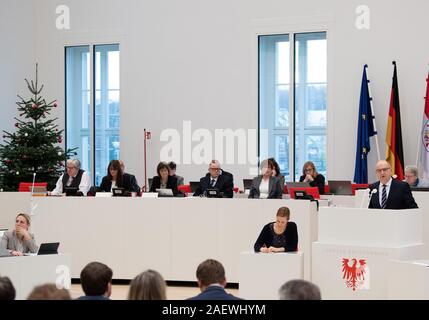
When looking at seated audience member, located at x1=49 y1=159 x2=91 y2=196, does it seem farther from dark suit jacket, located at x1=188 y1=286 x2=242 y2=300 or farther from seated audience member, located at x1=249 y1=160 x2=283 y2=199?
dark suit jacket, located at x1=188 y1=286 x2=242 y2=300

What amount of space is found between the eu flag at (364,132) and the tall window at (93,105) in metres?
5.40

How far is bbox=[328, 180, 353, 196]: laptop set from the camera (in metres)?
12.6

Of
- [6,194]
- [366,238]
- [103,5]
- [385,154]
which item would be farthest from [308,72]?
[366,238]

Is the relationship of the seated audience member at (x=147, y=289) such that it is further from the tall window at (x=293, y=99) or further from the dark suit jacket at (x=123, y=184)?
the tall window at (x=293, y=99)

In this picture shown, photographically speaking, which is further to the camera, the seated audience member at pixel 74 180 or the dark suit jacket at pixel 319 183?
the dark suit jacket at pixel 319 183

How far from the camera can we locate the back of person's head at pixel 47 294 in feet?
11.5

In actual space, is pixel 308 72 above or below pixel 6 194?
above

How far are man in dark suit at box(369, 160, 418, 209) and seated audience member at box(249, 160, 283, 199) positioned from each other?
2.41 meters

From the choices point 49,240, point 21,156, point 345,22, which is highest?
point 345,22

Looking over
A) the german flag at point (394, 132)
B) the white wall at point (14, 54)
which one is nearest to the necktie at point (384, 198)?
the german flag at point (394, 132)

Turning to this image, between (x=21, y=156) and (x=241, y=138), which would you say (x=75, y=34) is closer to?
(x=21, y=156)

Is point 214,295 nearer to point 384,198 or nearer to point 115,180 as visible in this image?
point 384,198

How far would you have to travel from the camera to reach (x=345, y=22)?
15219 mm

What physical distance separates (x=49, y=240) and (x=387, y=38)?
726cm
